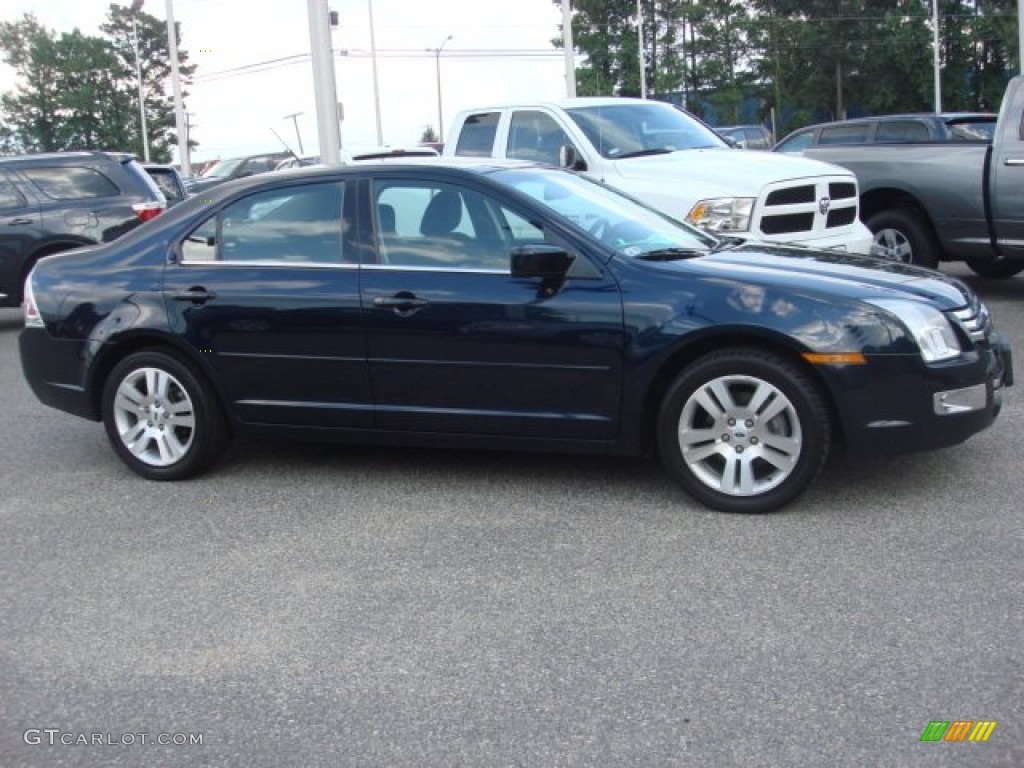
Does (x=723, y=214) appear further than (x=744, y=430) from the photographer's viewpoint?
Yes

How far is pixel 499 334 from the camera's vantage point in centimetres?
538

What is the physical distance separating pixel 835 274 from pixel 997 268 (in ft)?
25.1

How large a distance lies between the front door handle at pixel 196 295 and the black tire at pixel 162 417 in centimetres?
32

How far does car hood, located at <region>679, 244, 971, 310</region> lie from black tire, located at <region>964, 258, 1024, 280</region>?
6690 mm

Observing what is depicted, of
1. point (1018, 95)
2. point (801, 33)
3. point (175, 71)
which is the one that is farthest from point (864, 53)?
point (1018, 95)

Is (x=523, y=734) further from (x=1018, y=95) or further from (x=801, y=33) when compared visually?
(x=801, y=33)

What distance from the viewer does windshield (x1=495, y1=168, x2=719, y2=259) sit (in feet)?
18.3

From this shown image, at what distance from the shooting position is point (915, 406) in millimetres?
4945

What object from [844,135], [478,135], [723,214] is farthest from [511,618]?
[844,135]

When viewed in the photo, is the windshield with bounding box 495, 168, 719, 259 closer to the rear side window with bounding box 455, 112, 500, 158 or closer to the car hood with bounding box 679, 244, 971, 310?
the car hood with bounding box 679, 244, 971, 310

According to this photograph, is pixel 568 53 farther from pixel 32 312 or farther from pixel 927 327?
pixel 927 327

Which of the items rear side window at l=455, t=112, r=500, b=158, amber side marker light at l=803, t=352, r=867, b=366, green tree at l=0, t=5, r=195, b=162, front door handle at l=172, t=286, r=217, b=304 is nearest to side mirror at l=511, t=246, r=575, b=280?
amber side marker light at l=803, t=352, r=867, b=366

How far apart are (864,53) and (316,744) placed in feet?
211

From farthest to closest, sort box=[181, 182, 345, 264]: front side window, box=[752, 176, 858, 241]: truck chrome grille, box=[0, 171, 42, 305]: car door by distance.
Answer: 1. box=[0, 171, 42, 305]: car door
2. box=[752, 176, 858, 241]: truck chrome grille
3. box=[181, 182, 345, 264]: front side window
